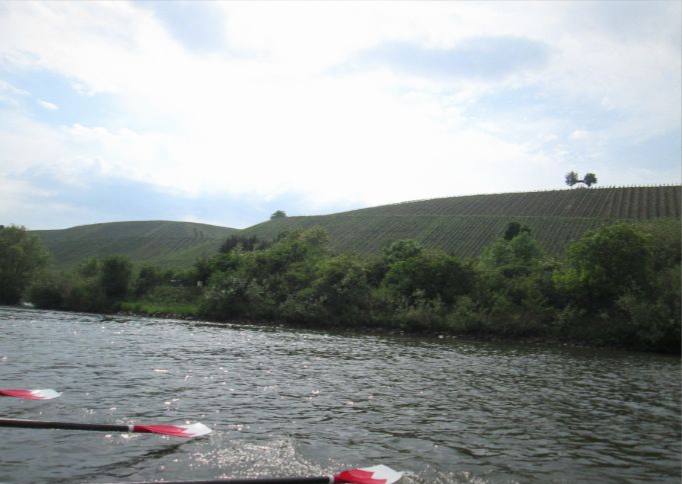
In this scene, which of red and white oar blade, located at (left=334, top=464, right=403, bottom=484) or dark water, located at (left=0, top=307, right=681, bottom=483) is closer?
red and white oar blade, located at (left=334, top=464, right=403, bottom=484)

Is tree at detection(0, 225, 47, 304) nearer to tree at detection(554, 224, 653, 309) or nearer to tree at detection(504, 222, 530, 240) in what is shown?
tree at detection(554, 224, 653, 309)

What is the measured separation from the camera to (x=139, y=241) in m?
155

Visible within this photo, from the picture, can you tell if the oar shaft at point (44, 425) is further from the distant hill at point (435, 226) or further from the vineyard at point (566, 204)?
the vineyard at point (566, 204)

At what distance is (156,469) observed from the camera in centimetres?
1153

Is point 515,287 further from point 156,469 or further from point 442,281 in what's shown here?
point 156,469

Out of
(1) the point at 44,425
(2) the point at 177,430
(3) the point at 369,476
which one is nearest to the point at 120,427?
(1) the point at 44,425

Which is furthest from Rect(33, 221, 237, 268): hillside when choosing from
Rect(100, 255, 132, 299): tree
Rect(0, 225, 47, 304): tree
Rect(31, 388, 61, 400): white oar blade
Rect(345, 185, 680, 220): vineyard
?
Rect(31, 388, 61, 400): white oar blade

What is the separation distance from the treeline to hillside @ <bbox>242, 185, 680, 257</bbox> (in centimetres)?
2090

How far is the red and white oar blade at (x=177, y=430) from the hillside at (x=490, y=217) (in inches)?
3545

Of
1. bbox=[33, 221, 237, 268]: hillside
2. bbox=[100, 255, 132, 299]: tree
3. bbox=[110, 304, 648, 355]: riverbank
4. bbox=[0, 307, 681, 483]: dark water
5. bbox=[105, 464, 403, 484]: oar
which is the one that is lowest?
bbox=[110, 304, 648, 355]: riverbank

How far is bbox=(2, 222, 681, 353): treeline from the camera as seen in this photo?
52188 mm

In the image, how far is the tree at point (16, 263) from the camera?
8631cm

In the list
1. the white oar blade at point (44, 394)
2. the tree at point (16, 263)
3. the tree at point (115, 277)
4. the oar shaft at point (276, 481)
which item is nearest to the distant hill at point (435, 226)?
the tree at point (16, 263)

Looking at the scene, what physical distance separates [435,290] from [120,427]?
5375 centimetres
